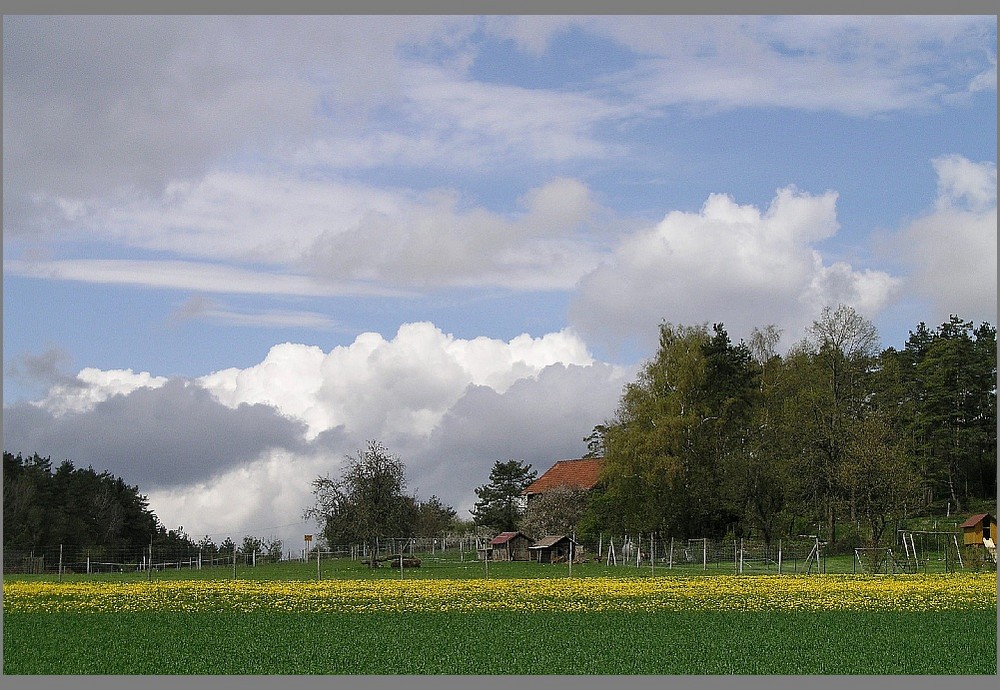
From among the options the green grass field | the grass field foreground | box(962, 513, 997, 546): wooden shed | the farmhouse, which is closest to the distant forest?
box(962, 513, 997, 546): wooden shed

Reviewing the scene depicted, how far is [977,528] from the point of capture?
55250 millimetres

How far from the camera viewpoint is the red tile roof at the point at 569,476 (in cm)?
6836

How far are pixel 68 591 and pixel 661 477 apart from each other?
2952 centimetres

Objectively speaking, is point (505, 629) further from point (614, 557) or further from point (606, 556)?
point (606, 556)

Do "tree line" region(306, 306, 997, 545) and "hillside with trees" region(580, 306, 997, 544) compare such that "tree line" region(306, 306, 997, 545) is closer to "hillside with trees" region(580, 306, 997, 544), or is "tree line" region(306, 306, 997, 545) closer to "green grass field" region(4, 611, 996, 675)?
"hillside with trees" region(580, 306, 997, 544)

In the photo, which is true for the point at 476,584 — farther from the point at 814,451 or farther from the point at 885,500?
the point at 814,451

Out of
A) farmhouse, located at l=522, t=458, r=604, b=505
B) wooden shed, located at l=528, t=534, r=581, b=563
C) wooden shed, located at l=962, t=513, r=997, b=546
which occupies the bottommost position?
wooden shed, located at l=528, t=534, r=581, b=563

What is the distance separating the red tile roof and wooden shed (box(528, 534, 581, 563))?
338 inches

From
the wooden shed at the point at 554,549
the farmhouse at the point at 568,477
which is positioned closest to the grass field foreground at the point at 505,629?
the wooden shed at the point at 554,549

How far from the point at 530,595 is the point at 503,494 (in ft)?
166

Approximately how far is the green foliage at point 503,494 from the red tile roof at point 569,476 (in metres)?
1.91

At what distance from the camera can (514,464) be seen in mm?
77938

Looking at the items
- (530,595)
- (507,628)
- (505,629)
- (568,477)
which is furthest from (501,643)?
(568,477)

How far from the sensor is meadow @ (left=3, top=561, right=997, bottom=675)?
15062 millimetres
